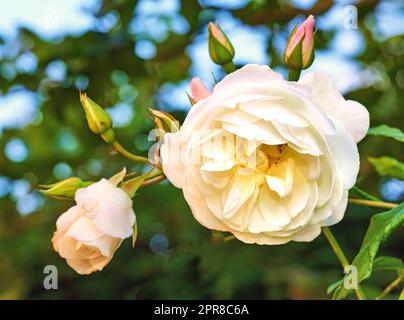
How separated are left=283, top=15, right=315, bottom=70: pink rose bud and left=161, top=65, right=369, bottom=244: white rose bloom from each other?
0.22 ft

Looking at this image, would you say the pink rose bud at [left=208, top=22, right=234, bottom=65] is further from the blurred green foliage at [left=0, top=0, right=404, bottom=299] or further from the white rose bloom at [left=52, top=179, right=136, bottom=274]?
the blurred green foliage at [left=0, top=0, right=404, bottom=299]

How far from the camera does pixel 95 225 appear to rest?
2.95 feet

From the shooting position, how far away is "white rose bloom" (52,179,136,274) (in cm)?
89

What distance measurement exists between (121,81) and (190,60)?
26 cm

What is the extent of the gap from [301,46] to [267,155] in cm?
17

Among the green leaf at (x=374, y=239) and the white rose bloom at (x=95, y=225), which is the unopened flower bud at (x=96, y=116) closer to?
the white rose bloom at (x=95, y=225)

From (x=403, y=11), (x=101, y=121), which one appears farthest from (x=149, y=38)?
(x=101, y=121)

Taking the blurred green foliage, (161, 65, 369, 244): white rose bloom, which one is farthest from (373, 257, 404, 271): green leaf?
the blurred green foliage

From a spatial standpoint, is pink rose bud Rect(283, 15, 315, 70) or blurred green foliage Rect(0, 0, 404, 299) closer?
pink rose bud Rect(283, 15, 315, 70)

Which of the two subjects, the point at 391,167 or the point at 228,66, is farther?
the point at 391,167

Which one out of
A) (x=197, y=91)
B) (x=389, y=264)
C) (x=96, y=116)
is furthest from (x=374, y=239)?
(x=96, y=116)

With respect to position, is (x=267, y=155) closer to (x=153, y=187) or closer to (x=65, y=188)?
(x=65, y=188)

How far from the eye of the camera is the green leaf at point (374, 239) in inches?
34.8

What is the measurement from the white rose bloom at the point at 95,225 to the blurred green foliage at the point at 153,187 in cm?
56
